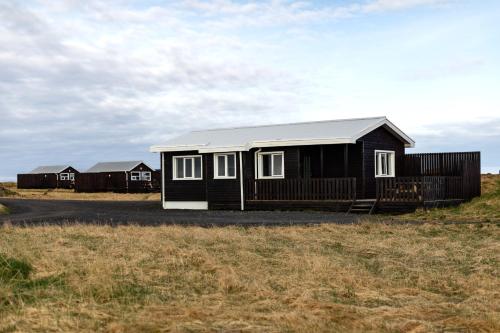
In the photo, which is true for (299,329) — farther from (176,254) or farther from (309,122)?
(309,122)

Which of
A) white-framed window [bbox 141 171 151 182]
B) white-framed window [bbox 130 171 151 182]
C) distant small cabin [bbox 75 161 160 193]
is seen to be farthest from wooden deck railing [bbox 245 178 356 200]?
white-framed window [bbox 141 171 151 182]

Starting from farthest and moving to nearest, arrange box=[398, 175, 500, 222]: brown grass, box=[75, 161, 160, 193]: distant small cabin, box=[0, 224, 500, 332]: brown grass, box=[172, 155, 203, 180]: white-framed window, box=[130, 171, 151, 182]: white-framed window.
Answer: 1. box=[130, 171, 151, 182]: white-framed window
2. box=[75, 161, 160, 193]: distant small cabin
3. box=[172, 155, 203, 180]: white-framed window
4. box=[398, 175, 500, 222]: brown grass
5. box=[0, 224, 500, 332]: brown grass

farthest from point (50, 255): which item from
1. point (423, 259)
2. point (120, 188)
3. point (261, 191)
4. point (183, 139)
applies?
point (120, 188)

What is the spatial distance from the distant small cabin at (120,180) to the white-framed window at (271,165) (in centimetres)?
3198

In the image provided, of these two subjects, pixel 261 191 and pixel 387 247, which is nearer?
pixel 387 247

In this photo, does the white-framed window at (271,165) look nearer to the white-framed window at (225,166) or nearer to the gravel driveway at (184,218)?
the white-framed window at (225,166)

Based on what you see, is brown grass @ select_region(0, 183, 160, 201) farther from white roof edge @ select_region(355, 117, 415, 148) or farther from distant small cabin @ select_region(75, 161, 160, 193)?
white roof edge @ select_region(355, 117, 415, 148)

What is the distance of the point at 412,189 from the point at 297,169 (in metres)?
5.64

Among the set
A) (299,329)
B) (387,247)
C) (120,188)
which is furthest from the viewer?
(120,188)

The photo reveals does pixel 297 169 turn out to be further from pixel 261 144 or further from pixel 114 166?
pixel 114 166

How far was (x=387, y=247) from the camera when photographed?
42.2ft

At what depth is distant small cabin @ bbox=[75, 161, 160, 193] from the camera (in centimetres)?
6112

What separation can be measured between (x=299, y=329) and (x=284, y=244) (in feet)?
23.0

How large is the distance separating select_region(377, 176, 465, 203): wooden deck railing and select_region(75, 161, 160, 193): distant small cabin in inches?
1479
